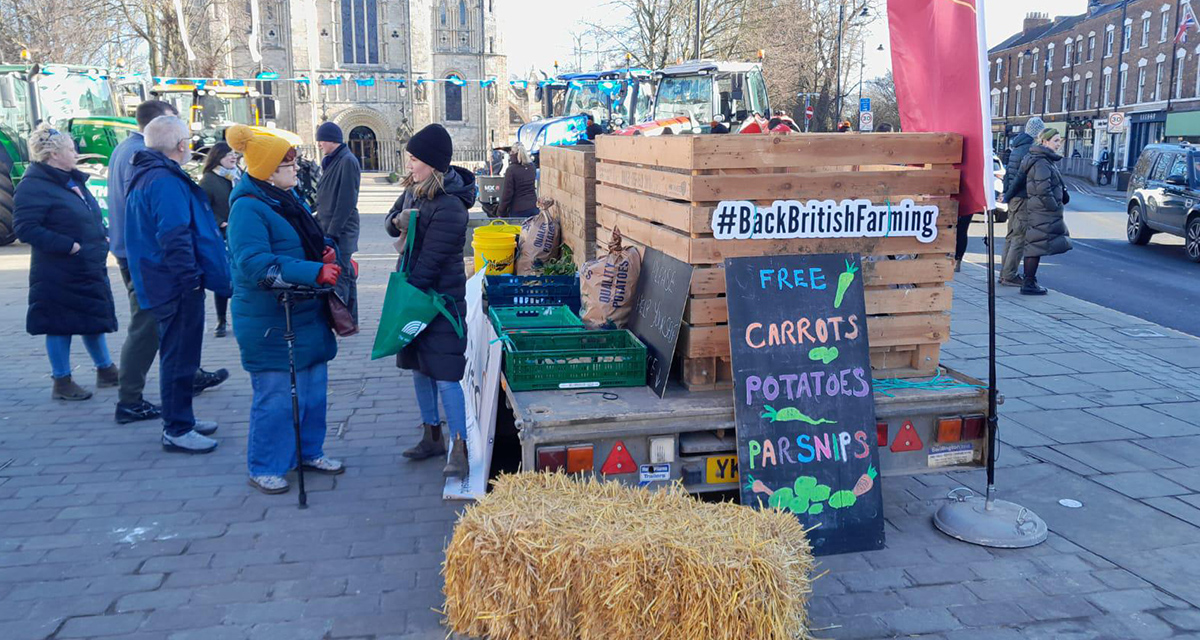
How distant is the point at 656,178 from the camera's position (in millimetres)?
4602

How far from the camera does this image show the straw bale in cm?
313

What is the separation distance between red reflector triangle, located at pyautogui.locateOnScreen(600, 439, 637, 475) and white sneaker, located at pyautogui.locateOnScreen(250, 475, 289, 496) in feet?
7.14

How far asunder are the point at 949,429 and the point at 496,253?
4.19 metres

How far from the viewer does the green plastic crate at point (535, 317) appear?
18.0ft

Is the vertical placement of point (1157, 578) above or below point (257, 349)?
below

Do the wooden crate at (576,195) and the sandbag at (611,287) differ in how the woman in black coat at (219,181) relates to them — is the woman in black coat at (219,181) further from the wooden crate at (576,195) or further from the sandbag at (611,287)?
the sandbag at (611,287)

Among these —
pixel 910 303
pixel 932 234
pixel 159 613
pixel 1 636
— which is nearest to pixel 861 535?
pixel 910 303

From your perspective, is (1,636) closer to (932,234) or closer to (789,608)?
(789,608)

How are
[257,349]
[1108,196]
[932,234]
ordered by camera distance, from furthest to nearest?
[1108,196] < [257,349] < [932,234]

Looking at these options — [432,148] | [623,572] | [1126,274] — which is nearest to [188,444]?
[432,148]

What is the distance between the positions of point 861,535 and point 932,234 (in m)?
1.51

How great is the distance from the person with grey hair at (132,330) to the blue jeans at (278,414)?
1633 millimetres

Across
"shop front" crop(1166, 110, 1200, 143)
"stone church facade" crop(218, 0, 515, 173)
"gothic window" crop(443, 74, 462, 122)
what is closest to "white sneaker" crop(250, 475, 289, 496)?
"shop front" crop(1166, 110, 1200, 143)

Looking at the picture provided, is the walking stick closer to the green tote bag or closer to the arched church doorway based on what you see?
the green tote bag
